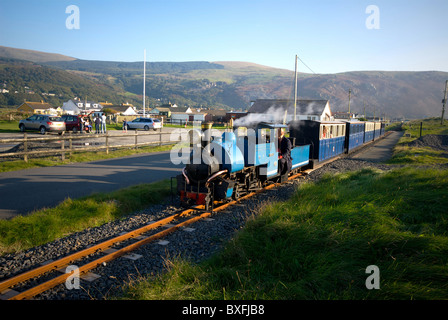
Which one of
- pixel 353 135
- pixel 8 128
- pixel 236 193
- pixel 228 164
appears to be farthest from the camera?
pixel 8 128

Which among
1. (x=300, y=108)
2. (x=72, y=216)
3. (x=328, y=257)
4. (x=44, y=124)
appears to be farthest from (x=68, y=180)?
(x=300, y=108)

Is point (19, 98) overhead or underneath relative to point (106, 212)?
overhead

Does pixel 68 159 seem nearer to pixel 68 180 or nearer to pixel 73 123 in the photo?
pixel 68 180

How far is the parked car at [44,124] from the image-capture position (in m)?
27.2

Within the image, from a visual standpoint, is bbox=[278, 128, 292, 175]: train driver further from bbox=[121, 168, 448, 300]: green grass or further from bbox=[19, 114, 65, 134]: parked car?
bbox=[19, 114, 65, 134]: parked car

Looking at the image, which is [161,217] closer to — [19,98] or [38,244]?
[38,244]

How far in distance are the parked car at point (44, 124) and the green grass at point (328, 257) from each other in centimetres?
2583

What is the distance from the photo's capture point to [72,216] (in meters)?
7.60

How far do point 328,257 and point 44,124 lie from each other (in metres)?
28.9

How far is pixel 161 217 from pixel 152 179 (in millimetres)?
4441

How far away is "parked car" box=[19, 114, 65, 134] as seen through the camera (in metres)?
27.2

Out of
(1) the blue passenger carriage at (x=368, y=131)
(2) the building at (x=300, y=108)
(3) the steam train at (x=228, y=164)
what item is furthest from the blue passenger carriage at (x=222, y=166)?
(2) the building at (x=300, y=108)

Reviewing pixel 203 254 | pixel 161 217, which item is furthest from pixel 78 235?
pixel 203 254
